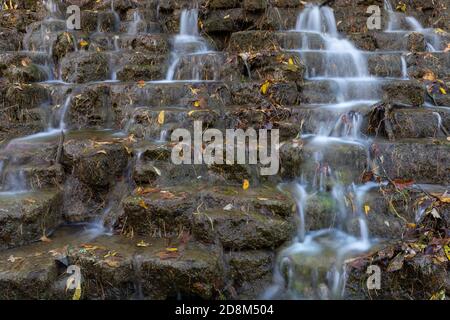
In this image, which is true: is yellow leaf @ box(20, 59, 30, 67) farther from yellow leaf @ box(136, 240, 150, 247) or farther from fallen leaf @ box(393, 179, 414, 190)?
fallen leaf @ box(393, 179, 414, 190)

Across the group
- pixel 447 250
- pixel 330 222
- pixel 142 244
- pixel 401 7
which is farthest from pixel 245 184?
pixel 401 7

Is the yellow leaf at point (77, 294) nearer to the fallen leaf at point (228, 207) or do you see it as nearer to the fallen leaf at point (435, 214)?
the fallen leaf at point (228, 207)

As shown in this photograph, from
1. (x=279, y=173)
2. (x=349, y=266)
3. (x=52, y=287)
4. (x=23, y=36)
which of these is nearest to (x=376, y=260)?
(x=349, y=266)

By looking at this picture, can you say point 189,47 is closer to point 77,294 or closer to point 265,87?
point 265,87

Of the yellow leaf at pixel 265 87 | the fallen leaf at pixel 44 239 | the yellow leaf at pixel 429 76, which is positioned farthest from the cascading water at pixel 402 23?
the fallen leaf at pixel 44 239

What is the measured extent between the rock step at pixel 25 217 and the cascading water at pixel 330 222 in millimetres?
2261

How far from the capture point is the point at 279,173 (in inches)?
171

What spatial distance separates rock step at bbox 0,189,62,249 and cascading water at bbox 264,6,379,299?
89.0 inches

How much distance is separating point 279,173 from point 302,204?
1.81ft

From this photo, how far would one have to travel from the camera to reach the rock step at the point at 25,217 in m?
3.67

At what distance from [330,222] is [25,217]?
2.93 metres

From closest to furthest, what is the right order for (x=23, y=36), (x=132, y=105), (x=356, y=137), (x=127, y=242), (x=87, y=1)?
1. (x=127, y=242)
2. (x=356, y=137)
3. (x=132, y=105)
4. (x=23, y=36)
5. (x=87, y=1)

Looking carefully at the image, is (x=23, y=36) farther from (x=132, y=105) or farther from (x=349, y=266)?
(x=349, y=266)

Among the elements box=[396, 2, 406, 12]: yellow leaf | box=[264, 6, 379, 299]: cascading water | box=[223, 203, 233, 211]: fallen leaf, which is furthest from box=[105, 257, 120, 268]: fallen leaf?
box=[396, 2, 406, 12]: yellow leaf
